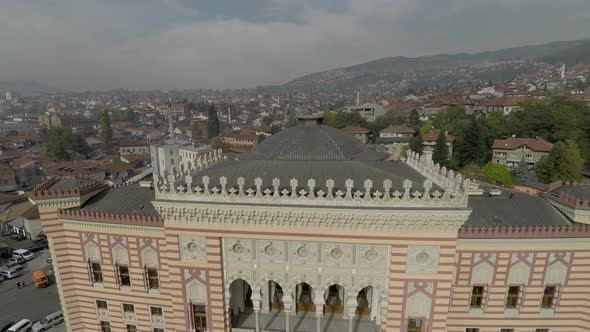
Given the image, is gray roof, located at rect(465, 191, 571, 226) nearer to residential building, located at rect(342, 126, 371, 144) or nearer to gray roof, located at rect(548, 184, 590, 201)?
gray roof, located at rect(548, 184, 590, 201)

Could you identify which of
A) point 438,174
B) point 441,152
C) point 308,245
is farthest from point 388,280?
point 441,152

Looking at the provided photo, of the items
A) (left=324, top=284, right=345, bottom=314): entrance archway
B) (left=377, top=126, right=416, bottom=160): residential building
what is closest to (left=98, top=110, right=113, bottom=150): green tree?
(left=377, top=126, right=416, bottom=160): residential building

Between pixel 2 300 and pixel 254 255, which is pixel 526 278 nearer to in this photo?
pixel 254 255

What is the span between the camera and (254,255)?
1577cm

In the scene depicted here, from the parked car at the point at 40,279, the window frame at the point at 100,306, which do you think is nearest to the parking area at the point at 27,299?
the parked car at the point at 40,279

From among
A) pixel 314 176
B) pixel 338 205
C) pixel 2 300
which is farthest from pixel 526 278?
pixel 2 300

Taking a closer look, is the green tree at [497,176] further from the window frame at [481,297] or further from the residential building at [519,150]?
the window frame at [481,297]

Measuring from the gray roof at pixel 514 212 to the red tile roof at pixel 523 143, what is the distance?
132 ft

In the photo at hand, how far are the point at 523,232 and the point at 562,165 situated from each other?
39.3 metres

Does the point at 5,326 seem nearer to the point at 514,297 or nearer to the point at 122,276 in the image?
the point at 122,276

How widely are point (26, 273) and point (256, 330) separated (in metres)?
33.6

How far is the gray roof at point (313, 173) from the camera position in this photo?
1573 centimetres

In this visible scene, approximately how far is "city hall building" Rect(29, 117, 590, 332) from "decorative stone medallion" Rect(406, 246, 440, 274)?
66mm

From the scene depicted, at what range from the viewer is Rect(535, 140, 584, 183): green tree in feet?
146
